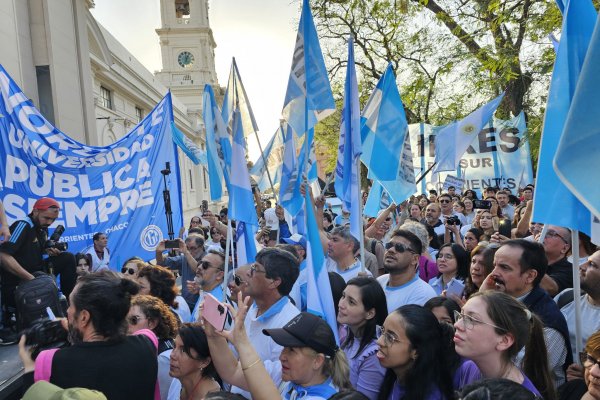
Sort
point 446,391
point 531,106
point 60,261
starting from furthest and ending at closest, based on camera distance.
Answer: point 531,106
point 60,261
point 446,391

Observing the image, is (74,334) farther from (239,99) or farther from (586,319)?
(239,99)

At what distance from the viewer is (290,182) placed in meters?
5.48

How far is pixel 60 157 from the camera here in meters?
6.13

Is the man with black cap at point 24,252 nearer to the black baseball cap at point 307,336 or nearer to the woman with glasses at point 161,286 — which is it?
the woman with glasses at point 161,286

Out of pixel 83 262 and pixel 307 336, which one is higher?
pixel 307 336

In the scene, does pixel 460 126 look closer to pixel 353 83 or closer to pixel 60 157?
pixel 353 83

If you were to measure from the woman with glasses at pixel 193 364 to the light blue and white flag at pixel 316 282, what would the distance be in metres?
0.86

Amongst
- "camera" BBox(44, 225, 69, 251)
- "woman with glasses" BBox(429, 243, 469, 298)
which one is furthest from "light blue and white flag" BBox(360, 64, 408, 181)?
"camera" BBox(44, 225, 69, 251)

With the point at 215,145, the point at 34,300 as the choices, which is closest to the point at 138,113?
the point at 215,145

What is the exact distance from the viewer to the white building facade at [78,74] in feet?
28.8

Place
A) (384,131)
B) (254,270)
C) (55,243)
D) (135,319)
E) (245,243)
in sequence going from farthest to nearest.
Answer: (55,243)
(384,131)
(245,243)
(254,270)
(135,319)

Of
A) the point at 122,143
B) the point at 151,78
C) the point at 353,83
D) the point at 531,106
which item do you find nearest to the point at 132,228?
the point at 122,143

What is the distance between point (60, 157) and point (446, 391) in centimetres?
549

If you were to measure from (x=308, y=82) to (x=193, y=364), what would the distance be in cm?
270
